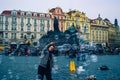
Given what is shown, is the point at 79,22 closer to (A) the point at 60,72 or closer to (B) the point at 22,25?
(B) the point at 22,25

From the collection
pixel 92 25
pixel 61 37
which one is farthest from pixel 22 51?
pixel 92 25

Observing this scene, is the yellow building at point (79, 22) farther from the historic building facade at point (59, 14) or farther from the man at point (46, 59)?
the man at point (46, 59)

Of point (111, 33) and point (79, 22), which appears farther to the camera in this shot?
point (111, 33)

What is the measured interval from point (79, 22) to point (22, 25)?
12.6m

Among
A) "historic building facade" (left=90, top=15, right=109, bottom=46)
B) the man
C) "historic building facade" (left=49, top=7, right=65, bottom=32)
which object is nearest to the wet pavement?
the man

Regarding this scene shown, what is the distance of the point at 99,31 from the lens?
49.5 m

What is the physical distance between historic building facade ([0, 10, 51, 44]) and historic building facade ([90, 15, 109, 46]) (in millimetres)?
11877

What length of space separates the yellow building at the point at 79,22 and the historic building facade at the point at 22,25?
525 cm

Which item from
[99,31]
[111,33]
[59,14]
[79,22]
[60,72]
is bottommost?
[60,72]

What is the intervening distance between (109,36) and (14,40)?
24594 millimetres

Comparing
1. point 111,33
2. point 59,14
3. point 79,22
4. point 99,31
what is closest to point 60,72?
point 59,14

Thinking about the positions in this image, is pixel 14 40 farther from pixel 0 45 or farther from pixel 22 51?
pixel 22 51

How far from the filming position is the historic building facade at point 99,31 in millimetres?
46859

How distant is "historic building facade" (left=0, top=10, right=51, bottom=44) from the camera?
1398 inches
